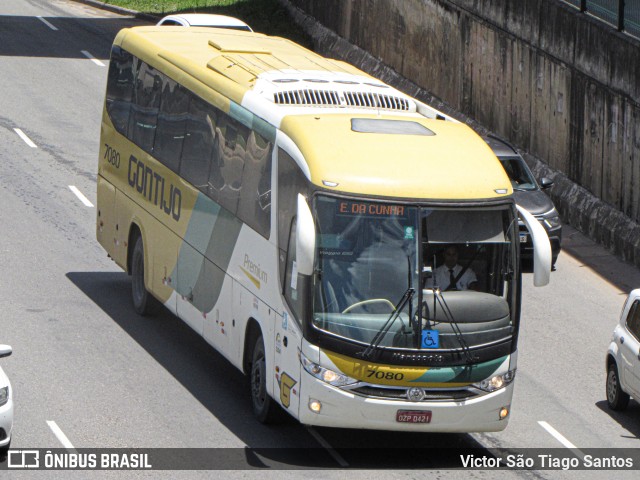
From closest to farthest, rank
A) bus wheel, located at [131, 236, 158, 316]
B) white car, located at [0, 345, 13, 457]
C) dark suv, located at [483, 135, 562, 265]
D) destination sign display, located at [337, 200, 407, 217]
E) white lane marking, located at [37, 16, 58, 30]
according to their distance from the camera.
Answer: white car, located at [0, 345, 13, 457] < destination sign display, located at [337, 200, 407, 217] < bus wheel, located at [131, 236, 158, 316] < dark suv, located at [483, 135, 562, 265] < white lane marking, located at [37, 16, 58, 30]

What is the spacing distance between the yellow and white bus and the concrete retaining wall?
30.8 ft

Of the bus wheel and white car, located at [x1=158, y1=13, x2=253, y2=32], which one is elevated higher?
white car, located at [x1=158, y1=13, x2=253, y2=32]

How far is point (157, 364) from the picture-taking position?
57.5 ft

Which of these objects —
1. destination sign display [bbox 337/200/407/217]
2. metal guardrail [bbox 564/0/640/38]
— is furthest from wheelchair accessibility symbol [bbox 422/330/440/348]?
metal guardrail [bbox 564/0/640/38]

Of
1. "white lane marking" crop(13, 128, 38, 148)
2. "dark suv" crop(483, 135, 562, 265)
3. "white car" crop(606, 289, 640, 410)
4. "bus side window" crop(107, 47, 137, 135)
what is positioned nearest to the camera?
"white car" crop(606, 289, 640, 410)

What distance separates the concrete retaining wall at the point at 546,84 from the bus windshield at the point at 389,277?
1132cm

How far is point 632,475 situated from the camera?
15.1 m

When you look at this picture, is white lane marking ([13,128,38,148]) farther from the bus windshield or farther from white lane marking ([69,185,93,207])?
the bus windshield

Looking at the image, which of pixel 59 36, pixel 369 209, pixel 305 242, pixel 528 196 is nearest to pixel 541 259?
pixel 369 209

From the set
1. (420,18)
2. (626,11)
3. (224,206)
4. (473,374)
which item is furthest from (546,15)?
(473,374)

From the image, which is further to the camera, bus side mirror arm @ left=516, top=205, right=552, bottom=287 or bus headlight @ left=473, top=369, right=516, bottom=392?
bus side mirror arm @ left=516, top=205, right=552, bottom=287

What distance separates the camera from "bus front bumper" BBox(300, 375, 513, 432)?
14.0 metres

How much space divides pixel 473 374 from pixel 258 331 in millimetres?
2825

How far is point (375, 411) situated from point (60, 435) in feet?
11.5
